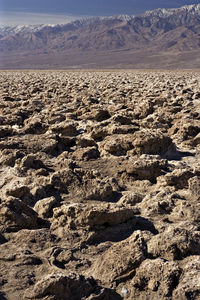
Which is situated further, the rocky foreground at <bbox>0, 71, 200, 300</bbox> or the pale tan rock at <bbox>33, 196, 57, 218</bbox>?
the pale tan rock at <bbox>33, 196, 57, 218</bbox>

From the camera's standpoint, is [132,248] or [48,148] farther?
[48,148]

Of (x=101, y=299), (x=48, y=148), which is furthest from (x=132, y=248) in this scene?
(x=48, y=148)

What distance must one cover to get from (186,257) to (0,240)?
1.38m

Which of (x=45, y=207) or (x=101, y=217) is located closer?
(x=101, y=217)

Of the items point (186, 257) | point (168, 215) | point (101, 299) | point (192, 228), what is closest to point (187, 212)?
point (168, 215)

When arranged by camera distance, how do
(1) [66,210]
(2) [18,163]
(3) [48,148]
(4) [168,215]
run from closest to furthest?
(1) [66,210]
(4) [168,215]
(2) [18,163]
(3) [48,148]

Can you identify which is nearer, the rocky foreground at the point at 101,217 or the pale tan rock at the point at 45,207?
the rocky foreground at the point at 101,217

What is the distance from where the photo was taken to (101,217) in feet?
10.2

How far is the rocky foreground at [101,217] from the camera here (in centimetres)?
237

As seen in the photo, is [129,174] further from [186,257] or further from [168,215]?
[186,257]

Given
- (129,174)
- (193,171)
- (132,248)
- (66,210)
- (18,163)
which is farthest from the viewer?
(18,163)

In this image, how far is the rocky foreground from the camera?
2.37 meters

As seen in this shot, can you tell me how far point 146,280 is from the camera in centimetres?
238

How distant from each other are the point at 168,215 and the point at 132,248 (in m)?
0.92
